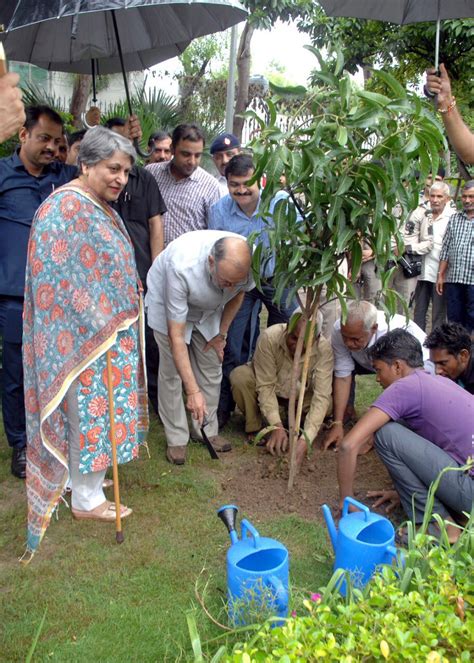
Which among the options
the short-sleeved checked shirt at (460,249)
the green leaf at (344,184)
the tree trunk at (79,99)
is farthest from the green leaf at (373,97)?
the tree trunk at (79,99)

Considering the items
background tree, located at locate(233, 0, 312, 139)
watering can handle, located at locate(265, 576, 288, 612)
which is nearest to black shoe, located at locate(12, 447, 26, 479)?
watering can handle, located at locate(265, 576, 288, 612)

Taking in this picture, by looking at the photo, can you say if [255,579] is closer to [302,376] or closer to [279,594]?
[279,594]

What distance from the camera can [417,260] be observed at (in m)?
6.61

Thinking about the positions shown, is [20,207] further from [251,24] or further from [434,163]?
[251,24]

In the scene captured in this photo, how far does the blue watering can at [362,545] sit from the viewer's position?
2.41 m

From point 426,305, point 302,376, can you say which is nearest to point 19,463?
point 302,376

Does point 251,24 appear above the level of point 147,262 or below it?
above

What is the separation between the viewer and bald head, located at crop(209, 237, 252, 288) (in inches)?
135

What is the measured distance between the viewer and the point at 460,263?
600cm

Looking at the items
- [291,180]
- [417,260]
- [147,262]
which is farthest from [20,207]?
[417,260]

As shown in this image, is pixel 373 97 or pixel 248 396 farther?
pixel 248 396

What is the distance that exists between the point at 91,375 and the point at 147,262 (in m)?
1.56

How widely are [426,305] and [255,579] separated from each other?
16.4 feet

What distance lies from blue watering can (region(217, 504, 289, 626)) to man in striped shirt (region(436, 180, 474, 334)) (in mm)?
4062
